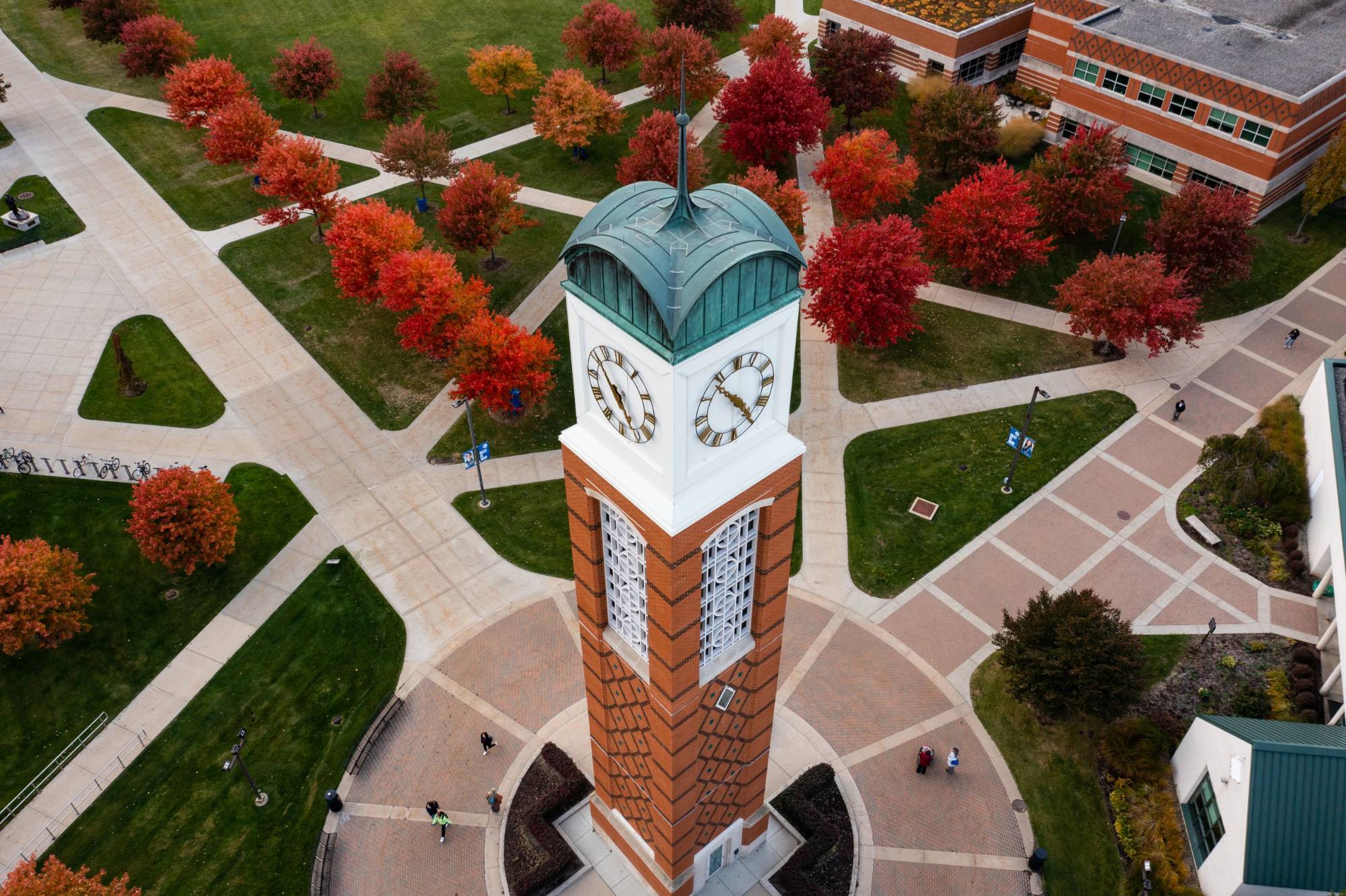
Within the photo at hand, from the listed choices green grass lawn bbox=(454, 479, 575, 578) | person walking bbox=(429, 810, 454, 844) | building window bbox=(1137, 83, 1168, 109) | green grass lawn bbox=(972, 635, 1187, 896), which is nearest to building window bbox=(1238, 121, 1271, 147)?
building window bbox=(1137, 83, 1168, 109)

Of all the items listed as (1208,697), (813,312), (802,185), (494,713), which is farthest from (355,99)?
(1208,697)

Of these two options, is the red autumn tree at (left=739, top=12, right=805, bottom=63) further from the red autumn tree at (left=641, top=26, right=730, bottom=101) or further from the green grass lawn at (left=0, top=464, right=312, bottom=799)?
the green grass lawn at (left=0, top=464, right=312, bottom=799)

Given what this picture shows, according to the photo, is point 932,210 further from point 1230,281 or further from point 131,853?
point 131,853

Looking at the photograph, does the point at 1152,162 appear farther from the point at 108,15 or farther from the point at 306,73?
the point at 108,15

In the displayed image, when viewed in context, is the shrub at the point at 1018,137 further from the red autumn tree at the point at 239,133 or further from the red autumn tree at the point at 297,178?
the red autumn tree at the point at 239,133

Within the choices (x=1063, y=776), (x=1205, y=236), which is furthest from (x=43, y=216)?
(x=1205, y=236)

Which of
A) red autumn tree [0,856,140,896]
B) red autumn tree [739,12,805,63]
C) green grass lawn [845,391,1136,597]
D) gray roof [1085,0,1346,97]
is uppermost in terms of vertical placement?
gray roof [1085,0,1346,97]

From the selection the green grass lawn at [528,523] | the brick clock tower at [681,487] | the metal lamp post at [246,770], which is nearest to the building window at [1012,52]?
the green grass lawn at [528,523]
